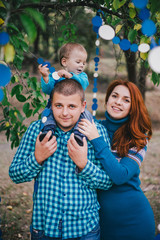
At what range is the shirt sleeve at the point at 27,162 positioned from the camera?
164 centimetres

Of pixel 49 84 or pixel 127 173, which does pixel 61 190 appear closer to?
pixel 127 173

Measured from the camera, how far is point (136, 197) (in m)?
1.97

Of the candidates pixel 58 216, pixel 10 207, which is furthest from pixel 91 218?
pixel 10 207

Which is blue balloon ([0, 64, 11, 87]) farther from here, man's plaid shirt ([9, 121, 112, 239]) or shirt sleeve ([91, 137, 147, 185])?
shirt sleeve ([91, 137, 147, 185])

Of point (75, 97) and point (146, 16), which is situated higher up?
point (146, 16)

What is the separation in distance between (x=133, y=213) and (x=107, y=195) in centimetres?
25

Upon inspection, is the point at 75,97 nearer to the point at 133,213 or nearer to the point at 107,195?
the point at 107,195

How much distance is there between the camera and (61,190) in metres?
1.64

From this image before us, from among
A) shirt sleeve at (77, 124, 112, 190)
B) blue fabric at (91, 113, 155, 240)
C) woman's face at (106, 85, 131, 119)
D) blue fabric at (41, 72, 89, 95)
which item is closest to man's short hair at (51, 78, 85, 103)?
blue fabric at (41, 72, 89, 95)

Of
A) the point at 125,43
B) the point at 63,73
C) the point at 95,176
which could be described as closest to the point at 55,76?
the point at 63,73

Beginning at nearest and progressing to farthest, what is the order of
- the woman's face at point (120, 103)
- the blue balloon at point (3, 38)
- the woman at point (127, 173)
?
the blue balloon at point (3, 38) → the woman at point (127, 173) → the woman's face at point (120, 103)

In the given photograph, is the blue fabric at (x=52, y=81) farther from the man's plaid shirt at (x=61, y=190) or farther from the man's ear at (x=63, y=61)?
the man's plaid shirt at (x=61, y=190)

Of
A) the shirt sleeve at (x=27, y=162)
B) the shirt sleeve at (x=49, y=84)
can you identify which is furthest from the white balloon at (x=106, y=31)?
the shirt sleeve at (x=27, y=162)

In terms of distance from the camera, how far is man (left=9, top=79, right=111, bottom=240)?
1621mm
